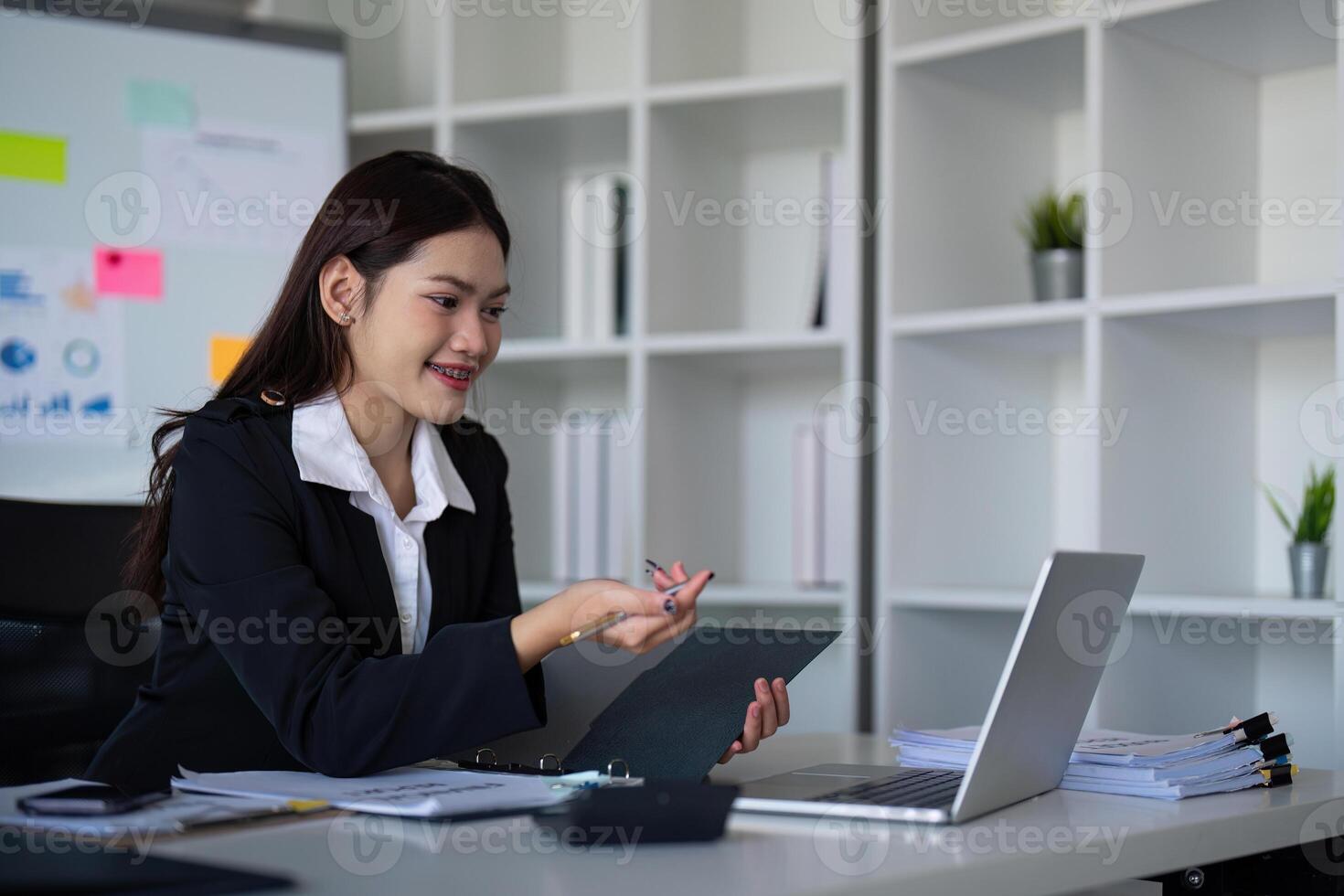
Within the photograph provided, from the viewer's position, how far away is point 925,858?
2.94 feet

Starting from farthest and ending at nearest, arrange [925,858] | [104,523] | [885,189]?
[885,189] → [104,523] → [925,858]

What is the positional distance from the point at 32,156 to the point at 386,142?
0.68 m

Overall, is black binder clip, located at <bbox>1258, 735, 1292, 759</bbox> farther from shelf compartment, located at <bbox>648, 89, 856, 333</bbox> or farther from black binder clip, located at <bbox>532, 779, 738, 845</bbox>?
shelf compartment, located at <bbox>648, 89, 856, 333</bbox>

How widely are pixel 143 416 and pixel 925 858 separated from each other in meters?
2.04

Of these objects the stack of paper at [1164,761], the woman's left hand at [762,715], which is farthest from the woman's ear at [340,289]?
the stack of paper at [1164,761]

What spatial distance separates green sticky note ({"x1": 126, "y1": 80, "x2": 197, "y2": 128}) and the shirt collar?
1279 millimetres

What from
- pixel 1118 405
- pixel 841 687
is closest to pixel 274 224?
pixel 841 687

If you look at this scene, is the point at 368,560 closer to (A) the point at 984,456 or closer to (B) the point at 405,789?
(B) the point at 405,789

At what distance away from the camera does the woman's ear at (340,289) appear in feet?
5.26

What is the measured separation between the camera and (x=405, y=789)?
1.10m

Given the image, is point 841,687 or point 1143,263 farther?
point 841,687

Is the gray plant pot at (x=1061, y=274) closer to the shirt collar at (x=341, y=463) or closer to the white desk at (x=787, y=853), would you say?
the shirt collar at (x=341, y=463)

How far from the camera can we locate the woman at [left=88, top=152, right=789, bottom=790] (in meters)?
1.18

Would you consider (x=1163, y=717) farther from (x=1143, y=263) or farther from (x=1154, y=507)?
(x=1143, y=263)
